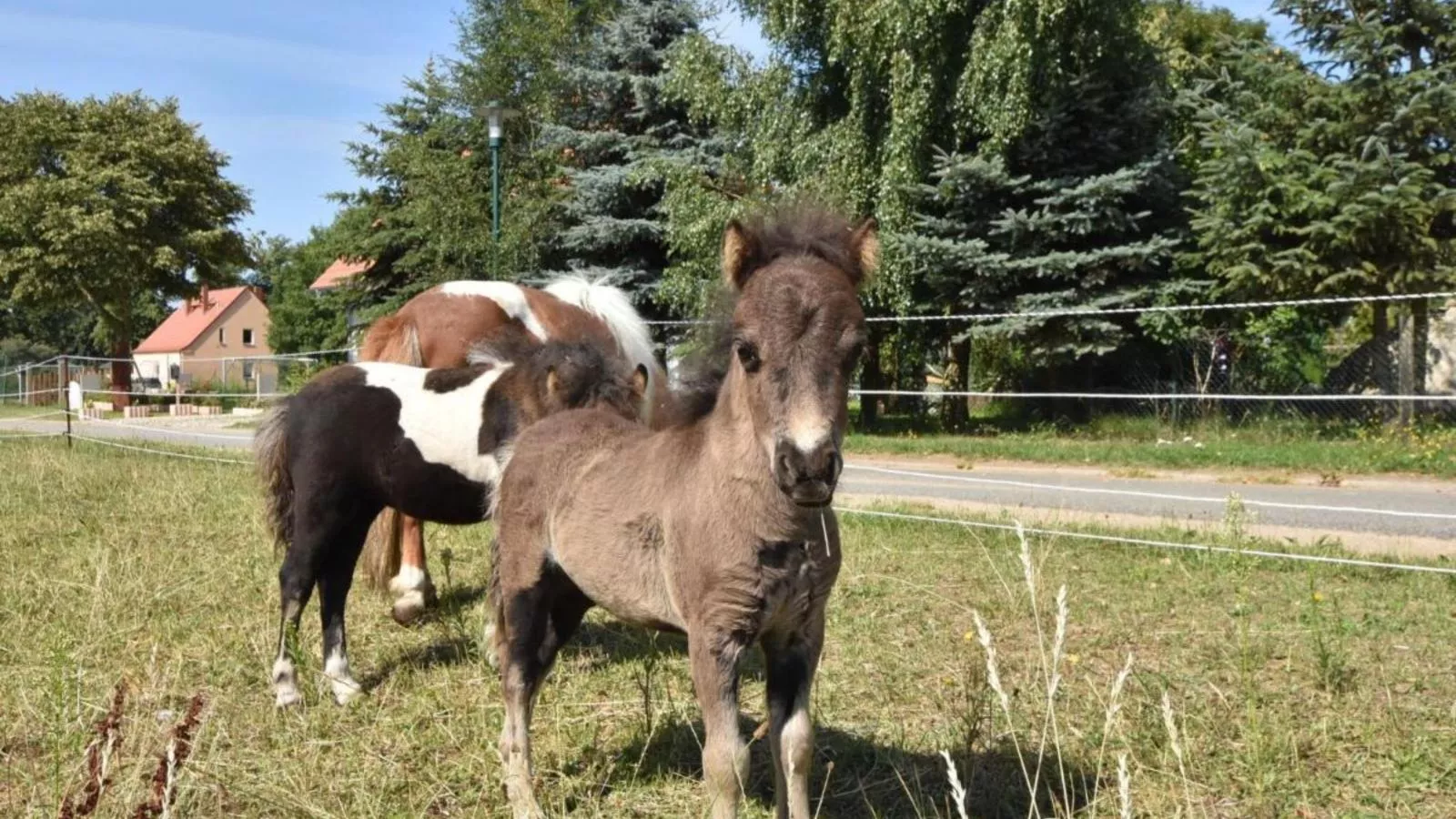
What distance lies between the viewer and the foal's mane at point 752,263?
3057 mm

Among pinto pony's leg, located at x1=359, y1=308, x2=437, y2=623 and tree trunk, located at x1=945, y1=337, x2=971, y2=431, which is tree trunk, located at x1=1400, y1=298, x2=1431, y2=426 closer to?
tree trunk, located at x1=945, y1=337, x2=971, y2=431

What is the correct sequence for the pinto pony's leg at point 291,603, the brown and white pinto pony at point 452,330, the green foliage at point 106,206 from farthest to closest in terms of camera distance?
1. the green foliage at point 106,206
2. the brown and white pinto pony at point 452,330
3. the pinto pony's leg at point 291,603

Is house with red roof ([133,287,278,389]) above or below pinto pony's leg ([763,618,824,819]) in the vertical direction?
above

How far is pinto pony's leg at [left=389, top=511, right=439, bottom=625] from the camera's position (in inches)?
235

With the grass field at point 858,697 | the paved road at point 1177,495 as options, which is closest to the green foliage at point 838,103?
the paved road at point 1177,495

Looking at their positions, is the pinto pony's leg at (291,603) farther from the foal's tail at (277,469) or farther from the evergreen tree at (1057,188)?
the evergreen tree at (1057,188)

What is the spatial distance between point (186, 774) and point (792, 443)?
7.63ft

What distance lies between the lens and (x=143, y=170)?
3916 cm

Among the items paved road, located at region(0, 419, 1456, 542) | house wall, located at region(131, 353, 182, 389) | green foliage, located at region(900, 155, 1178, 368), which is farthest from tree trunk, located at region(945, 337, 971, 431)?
house wall, located at region(131, 353, 182, 389)

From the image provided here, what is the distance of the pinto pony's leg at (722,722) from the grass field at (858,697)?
56 cm

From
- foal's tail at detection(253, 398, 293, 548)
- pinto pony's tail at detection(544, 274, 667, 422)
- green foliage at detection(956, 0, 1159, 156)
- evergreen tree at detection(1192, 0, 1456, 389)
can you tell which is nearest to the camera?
foal's tail at detection(253, 398, 293, 548)

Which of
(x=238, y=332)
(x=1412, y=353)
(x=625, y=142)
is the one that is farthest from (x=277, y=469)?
(x=238, y=332)

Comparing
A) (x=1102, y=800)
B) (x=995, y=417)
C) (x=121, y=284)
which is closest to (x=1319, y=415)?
(x=995, y=417)

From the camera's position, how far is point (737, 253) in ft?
9.94
